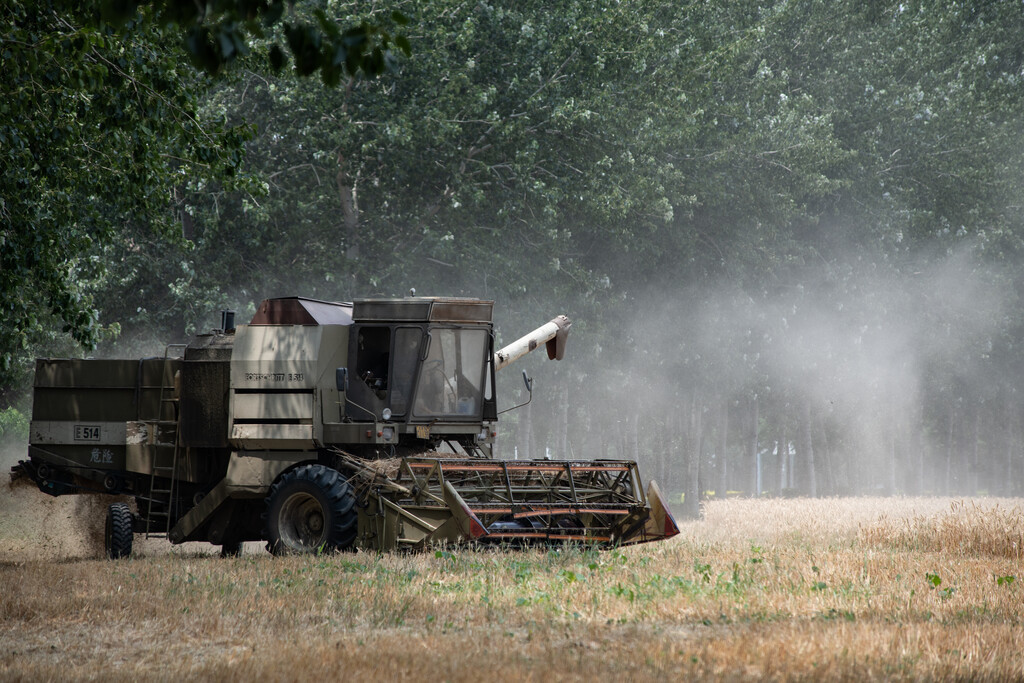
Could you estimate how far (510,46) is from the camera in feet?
82.1

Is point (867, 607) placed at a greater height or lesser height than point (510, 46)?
lesser

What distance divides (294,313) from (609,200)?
13.5 metres

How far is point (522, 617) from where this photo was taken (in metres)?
7.99

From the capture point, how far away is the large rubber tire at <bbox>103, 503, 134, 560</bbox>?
45.5ft

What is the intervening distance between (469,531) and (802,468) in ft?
109

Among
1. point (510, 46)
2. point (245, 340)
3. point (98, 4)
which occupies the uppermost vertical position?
point (510, 46)

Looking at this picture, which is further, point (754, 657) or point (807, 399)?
point (807, 399)

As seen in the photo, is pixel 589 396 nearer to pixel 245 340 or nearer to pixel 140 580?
pixel 245 340

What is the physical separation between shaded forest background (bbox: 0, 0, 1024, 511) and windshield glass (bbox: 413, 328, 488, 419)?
2.97 meters

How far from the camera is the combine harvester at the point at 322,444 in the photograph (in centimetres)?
1184

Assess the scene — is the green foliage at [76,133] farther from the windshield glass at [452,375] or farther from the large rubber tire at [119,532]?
the windshield glass at [452,375]

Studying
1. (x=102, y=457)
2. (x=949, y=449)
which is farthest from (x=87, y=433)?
(x=949, y=449)

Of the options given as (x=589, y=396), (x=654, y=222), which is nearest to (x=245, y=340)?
(x=654, y=222)

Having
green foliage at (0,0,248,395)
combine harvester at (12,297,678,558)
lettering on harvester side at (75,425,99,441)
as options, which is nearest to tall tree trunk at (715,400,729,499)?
combine harvester at (12,297,678,558)
